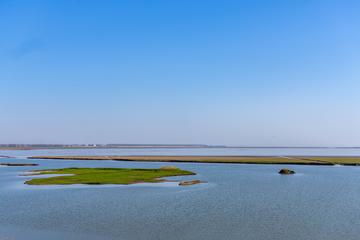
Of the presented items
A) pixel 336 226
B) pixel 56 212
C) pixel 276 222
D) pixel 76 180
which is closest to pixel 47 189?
pixel 76 180

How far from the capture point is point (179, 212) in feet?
113

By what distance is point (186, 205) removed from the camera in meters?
37.8

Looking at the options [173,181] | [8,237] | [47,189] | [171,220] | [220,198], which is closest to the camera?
[8,237]

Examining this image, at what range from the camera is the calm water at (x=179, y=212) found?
27266 mm

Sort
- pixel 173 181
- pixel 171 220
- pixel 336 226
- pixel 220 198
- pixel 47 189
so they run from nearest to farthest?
pixel 336 226 < pixel 171 220 < pixel 220 198 < pixel 47 189 < pixel 173 181

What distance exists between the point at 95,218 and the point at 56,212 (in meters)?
4.88

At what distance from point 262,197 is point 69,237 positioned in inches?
962

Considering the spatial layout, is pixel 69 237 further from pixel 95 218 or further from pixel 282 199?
pixel 282 199

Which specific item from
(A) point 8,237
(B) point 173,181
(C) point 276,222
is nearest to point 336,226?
(C) point 276,222

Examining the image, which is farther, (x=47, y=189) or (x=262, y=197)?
(x=47, y=189)

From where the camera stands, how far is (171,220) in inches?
1232

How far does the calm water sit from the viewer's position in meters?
27.3

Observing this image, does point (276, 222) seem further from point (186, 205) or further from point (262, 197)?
point (262, 197)

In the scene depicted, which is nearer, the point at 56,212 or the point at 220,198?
the point at 56,212
